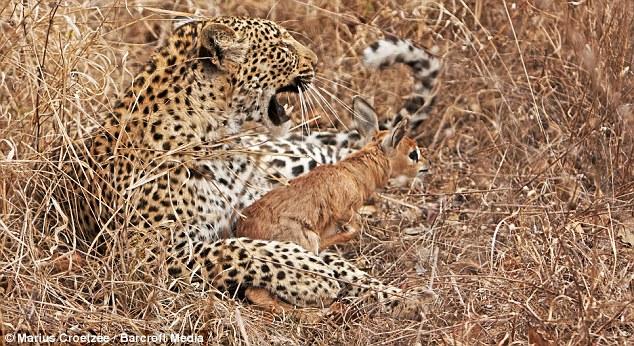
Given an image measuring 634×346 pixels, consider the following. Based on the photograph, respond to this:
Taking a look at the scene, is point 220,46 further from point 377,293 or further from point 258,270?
point 377,293

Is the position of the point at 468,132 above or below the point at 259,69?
below

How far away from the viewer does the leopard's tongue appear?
6.94m

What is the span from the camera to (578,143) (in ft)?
23.3

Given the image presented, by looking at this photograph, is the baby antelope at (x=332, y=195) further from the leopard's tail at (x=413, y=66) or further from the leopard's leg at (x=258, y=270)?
the leopard's tail at (x=413, y=66)

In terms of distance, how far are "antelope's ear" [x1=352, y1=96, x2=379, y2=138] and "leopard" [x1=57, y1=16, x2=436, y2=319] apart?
72 centimetres

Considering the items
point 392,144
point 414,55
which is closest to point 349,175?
point 392,144

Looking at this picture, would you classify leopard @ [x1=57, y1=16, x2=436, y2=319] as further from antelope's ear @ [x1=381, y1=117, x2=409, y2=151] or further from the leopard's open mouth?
antelope's ear @ [x1=381, y1=117, x2=409, y2=151]

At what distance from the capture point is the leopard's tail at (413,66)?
309 inches

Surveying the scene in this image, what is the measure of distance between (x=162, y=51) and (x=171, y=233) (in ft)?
3.46

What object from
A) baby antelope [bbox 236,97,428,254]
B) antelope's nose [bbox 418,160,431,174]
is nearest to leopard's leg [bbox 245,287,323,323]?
baby antelope [bbox 236,97,428,254]

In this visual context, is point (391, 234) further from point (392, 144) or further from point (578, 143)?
point (578, 143)

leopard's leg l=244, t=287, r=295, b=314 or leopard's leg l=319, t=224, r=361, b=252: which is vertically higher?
leopard's leg l=244, t=287, r=295, b=314

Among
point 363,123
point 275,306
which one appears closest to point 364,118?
point 363,123

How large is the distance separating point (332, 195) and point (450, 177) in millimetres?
1288
